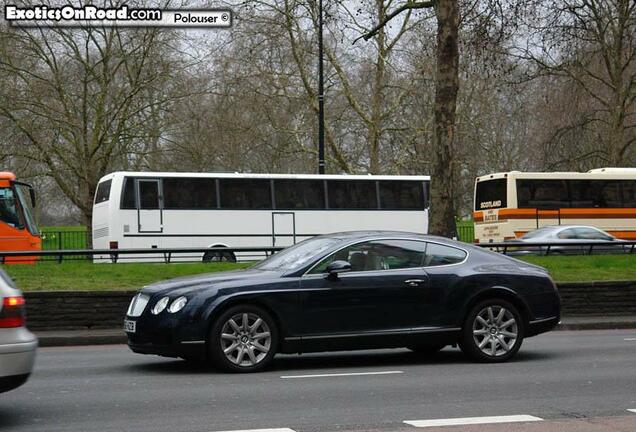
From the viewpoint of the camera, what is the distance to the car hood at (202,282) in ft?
36.6

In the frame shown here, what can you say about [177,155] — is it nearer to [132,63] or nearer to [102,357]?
[132,63]

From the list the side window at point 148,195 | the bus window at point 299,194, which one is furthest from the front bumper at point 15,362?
the bus window at point 299,194

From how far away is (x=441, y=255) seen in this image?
12258 millimetres

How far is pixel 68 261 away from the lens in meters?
22.7

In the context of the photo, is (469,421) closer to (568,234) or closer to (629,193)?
(568,234)

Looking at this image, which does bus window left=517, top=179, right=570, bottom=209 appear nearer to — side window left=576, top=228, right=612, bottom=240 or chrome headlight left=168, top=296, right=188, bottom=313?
side window left=576, top=228, right=612, bottom=240

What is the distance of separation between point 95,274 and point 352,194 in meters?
15.9

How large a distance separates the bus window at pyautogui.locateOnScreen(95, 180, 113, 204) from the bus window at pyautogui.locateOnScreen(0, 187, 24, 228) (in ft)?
9.77

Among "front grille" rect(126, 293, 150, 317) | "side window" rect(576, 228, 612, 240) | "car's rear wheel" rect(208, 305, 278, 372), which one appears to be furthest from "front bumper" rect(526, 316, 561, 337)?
"side window" rect(576, 228, 612, 240)

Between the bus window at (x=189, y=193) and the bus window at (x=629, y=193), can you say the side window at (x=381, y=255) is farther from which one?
the bus window at (x=629, y=193)

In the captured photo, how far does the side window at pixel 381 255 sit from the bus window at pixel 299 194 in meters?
21.7

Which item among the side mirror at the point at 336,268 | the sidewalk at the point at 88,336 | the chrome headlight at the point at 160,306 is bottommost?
the sidewalk at the point at 88,336

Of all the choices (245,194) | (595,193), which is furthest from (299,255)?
(595,193)

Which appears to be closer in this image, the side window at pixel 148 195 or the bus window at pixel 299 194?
the side window at pixel 148 195
